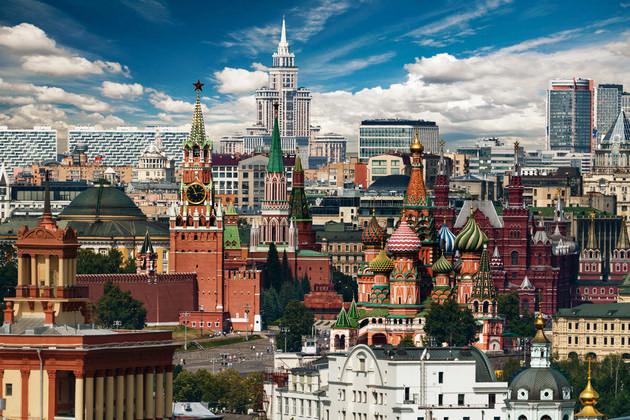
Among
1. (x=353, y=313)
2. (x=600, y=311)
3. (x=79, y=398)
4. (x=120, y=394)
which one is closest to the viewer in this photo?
(x=79, y=398)

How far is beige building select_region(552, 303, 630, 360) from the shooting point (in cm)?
17700

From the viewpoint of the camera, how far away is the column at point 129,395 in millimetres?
50438

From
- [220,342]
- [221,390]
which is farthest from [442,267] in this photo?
[221,390]

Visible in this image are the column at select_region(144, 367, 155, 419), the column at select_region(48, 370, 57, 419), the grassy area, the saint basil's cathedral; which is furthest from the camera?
the grassy area

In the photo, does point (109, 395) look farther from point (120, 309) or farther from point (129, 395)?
point (120, 309)

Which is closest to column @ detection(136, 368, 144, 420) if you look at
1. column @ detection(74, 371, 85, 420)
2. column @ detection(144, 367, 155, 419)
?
column @ detection(144, 367, 155, 419)

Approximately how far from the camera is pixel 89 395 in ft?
162

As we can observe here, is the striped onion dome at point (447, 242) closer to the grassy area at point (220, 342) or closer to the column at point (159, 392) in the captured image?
the grassy area at point (220, 342)

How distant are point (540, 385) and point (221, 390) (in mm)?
37053

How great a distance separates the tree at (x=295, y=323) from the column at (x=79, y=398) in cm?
11243

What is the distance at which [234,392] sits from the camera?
418 feet

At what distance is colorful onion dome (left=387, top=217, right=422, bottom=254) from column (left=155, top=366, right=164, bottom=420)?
108 metres

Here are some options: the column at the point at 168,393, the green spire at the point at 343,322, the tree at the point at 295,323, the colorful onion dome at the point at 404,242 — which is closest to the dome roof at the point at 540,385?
the column at the point at 168,393

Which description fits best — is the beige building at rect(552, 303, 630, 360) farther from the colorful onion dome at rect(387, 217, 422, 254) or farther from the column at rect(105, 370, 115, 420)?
the column at rect(105, 370, 115, 420)
